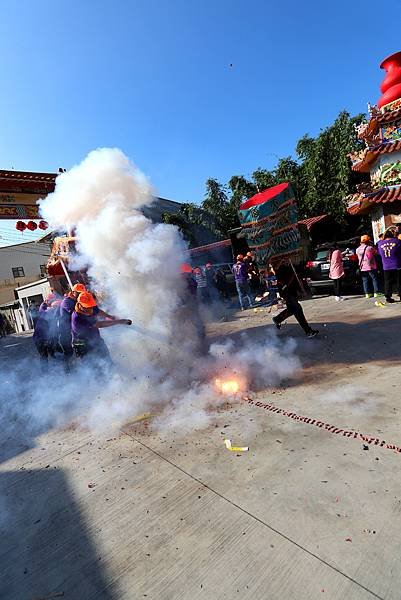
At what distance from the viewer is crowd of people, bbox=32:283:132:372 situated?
207 inches

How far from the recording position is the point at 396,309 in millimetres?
7133

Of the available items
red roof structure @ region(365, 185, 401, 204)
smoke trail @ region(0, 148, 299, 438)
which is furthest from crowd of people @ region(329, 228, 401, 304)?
red roof structure @ region(365, 185, 401, 204)

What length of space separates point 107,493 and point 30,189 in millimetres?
10260

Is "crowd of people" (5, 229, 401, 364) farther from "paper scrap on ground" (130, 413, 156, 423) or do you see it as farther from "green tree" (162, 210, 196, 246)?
"green tree" (162, 210, 196, 246)

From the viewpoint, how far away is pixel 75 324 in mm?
5277

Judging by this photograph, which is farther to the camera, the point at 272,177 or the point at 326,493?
the point at 272,177

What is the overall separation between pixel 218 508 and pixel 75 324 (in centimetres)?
374

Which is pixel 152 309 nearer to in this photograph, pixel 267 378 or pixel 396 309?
pixel 267 378

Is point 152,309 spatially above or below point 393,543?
above

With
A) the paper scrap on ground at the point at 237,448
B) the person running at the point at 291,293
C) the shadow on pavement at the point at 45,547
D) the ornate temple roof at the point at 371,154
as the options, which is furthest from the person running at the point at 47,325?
the ornate temple roof at the point at 371,154

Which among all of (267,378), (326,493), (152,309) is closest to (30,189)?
(152,309)

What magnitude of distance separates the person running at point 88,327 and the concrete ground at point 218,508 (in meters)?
1.59

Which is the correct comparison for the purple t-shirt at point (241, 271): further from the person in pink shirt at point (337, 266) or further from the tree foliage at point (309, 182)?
the tree foliage at point (309, 182)

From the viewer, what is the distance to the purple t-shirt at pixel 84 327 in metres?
5.26
